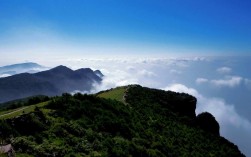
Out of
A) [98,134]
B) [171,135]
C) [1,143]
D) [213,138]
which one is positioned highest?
[1,143]

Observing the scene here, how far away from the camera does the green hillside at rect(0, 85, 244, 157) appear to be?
26.2 metres

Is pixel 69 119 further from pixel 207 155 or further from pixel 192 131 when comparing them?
pixel 192 131

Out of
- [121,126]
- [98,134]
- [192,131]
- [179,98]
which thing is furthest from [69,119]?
[179,98]

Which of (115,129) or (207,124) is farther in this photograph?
(207,124)

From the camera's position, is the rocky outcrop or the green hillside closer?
the green hillside

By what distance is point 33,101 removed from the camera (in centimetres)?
4862

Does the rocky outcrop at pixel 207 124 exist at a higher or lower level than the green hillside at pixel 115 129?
lower

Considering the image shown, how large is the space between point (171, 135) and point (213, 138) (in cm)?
1800

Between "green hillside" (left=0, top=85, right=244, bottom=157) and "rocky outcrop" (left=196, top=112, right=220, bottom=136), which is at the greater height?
"green hillside" (left=0, top=85, right=244, bottom=157)

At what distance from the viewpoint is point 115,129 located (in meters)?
40.6

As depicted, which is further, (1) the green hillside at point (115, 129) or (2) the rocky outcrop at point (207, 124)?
(2) the rocky outcrop at point (207, 124)

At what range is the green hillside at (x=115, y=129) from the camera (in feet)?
86.1

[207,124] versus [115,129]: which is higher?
[115,129]

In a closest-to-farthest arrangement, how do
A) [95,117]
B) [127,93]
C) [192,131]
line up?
[95,117] → [192,131] → [127,93]
